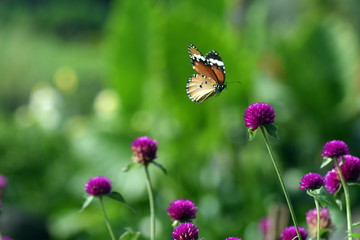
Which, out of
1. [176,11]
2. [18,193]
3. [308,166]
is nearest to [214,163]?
[308,166]

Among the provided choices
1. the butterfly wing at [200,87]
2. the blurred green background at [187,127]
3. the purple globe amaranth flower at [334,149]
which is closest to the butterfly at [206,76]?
the butterfly wing at [200,87]

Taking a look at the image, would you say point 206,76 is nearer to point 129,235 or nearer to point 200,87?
point 200,87

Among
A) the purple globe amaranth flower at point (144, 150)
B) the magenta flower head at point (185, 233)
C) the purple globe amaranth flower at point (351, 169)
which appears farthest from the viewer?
the purple globe amaranth flower at point (144, 150)

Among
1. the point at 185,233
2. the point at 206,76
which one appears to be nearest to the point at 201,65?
the point at 206,76

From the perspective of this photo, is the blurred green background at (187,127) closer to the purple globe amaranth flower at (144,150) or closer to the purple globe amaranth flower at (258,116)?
the purple globe amaranth flower at (144,150)

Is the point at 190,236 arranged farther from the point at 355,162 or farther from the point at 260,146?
the point at 260,146

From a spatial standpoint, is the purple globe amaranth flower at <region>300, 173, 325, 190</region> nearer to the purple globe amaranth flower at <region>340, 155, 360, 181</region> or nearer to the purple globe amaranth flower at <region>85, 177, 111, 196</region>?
the purple globe amaranth flower at <region>340, 155, 360, 181</region>

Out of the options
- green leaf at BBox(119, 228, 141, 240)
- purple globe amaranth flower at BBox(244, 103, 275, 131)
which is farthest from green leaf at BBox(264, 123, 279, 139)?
green leaf at BBox(119, 228, 141, 240)

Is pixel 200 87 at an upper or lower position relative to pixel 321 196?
upper
